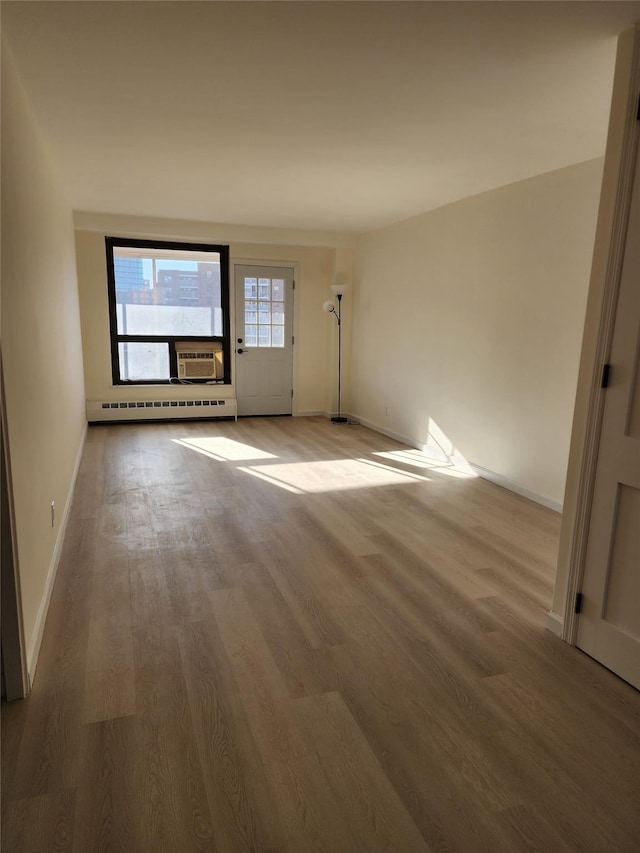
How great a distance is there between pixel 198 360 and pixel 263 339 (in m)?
0.94

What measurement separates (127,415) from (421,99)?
5.40m

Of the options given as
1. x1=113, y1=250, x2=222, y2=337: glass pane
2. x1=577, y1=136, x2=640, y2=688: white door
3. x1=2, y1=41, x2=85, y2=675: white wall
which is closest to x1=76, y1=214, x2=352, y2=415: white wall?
x1=113, y1=250, x2=222, y2=337: glass pane

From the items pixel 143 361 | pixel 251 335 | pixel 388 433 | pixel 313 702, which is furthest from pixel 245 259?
pixel 313 702

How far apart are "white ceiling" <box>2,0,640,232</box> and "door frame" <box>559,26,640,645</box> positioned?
29cm

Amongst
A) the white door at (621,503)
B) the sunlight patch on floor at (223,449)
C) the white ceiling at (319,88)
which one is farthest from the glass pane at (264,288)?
the white door at (621,503)

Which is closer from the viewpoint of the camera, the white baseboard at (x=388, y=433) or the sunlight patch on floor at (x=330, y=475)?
the sunlight patch on floor at (x=330, y=475)

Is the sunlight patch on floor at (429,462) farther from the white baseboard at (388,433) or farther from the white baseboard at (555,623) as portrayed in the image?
the white baseboard at (555,623)

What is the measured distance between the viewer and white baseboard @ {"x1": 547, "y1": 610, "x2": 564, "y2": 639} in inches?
94.7

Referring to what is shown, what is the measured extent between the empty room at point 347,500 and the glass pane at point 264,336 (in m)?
2.30

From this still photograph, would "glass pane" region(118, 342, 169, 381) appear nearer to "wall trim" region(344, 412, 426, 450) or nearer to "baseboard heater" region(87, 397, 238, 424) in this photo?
"baseboard heater" region(87, 397, 238, 424)

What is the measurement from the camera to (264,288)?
7.34 metres

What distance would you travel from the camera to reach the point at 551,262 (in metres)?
3.98

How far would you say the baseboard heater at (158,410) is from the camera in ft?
22.2

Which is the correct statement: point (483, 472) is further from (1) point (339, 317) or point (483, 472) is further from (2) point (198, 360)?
(2) point (198, 360)
